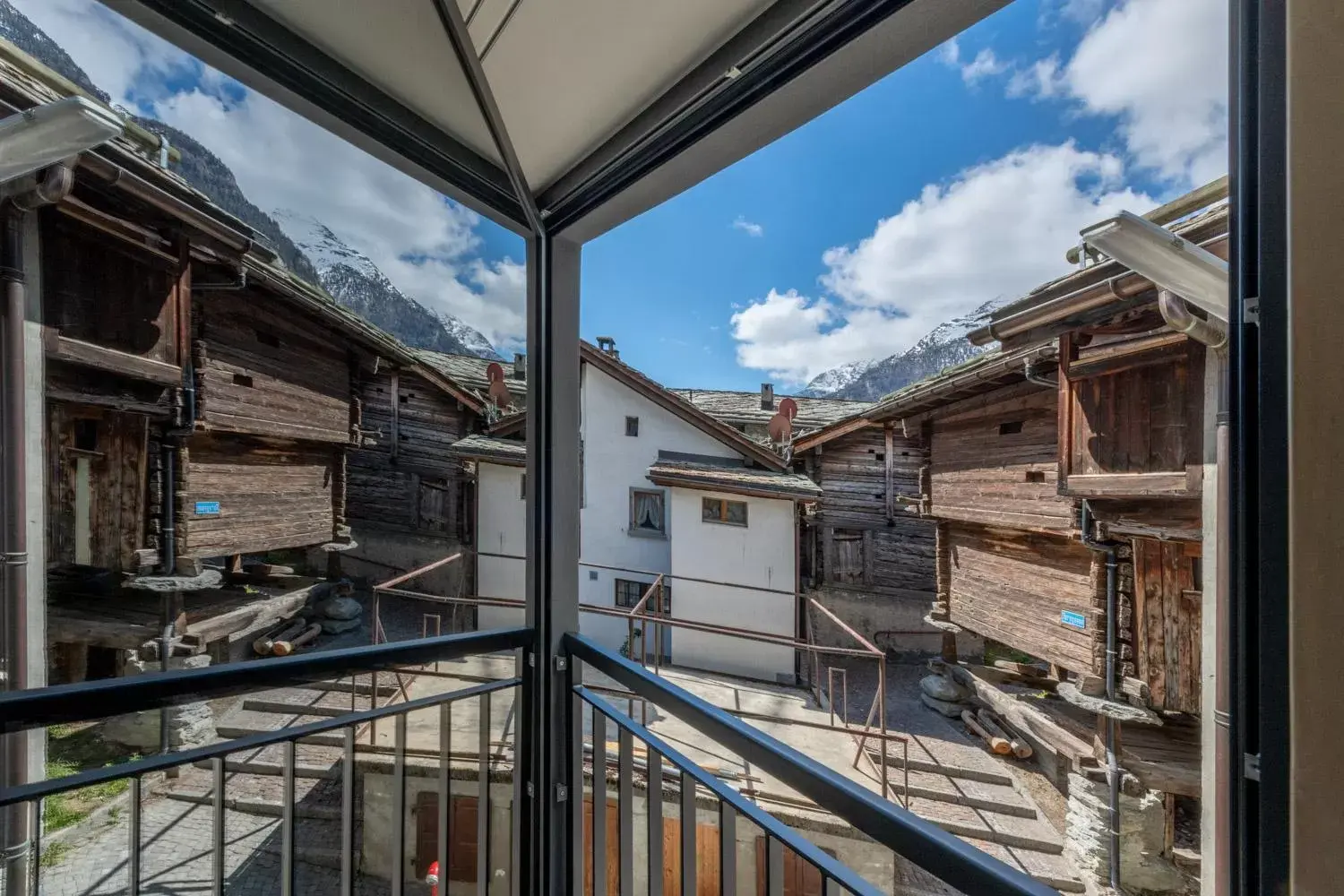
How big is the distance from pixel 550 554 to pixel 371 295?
3.90 feet

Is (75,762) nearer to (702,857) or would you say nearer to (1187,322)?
(1187,322)

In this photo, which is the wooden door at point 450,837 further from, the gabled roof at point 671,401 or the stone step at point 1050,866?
the gabled roof at point 671,401

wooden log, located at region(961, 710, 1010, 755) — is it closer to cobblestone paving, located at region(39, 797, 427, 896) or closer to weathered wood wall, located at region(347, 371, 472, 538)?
cobblestone paving, located at region(39, 797, 427, 896)

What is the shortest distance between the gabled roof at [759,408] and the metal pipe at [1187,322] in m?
1.38

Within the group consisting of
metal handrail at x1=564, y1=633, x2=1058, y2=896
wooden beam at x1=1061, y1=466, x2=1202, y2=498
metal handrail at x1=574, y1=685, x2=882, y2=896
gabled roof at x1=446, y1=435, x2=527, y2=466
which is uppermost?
gabled roof at x1=446, y1=435, x2=527, y2=466

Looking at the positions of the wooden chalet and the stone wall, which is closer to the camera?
the wooden chalet

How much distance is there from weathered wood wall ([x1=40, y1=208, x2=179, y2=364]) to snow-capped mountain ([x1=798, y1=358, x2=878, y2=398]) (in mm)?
2345

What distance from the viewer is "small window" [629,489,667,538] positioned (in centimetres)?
466

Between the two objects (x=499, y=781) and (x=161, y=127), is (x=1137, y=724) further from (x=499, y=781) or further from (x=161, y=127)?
(x=161, y=127)

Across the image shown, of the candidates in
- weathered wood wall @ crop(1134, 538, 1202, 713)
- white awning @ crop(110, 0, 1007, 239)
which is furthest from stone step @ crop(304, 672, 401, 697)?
weathered wood wall @ crop(1134, 538, 1202, 713)

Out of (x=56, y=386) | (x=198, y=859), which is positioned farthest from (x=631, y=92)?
(x=198, y=859)

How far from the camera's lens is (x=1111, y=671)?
159 centimetres

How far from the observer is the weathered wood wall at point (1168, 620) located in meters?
1.13

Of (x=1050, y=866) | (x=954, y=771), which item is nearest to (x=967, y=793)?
(x=954, y=771)
